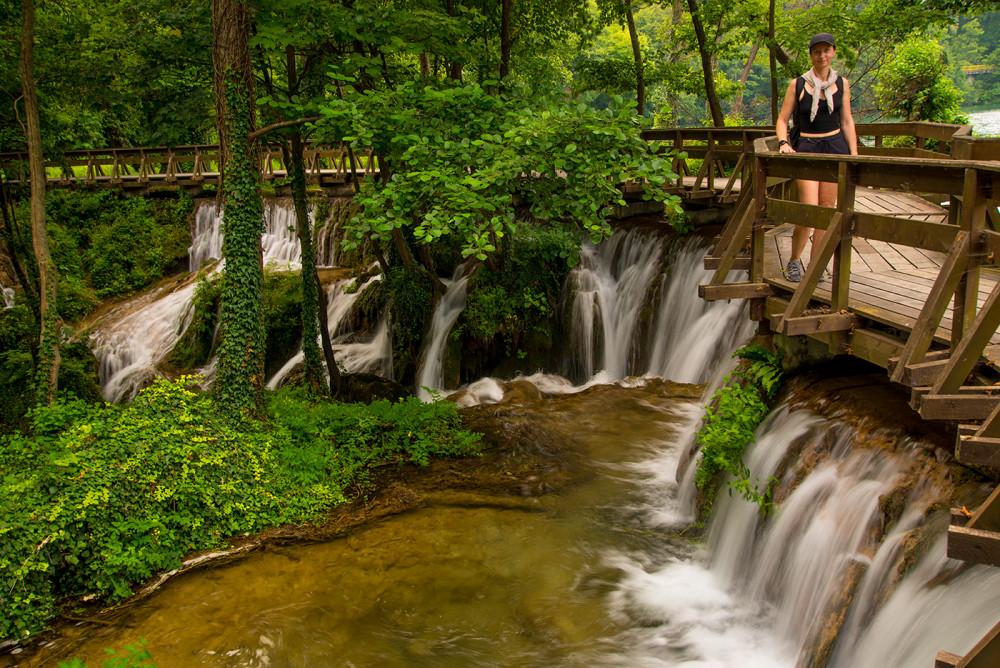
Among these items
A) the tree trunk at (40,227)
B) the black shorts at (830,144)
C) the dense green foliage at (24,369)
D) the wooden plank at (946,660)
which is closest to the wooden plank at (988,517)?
the wooden plank at (946,660)

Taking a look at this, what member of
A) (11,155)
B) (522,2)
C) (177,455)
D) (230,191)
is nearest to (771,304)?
(177,455)

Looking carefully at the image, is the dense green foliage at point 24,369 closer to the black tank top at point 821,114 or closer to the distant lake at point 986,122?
the black tank top at point 821,114

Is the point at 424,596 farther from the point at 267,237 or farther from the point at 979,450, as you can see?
the point at 267,237

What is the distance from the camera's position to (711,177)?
13.0 meters

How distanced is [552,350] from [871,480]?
903 cm

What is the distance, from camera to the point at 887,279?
21.5 ft

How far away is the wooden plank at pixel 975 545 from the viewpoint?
11.3 feet

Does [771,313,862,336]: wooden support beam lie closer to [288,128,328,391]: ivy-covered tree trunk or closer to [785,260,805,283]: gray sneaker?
[785,260,805,283]: gray sneaker

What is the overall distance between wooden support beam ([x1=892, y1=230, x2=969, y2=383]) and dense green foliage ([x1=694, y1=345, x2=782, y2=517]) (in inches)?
97.7

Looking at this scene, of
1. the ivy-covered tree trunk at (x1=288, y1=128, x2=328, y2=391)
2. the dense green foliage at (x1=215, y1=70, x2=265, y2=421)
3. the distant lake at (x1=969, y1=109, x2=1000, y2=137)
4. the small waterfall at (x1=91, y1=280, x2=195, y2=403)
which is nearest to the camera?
the dense green foliage at (x1=215, y1=70, x2=265, y2=421)

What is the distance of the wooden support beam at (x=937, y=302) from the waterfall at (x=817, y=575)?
1093 millimetres

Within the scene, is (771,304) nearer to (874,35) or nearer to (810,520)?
(810,520)

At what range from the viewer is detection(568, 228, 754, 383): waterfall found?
448 inches

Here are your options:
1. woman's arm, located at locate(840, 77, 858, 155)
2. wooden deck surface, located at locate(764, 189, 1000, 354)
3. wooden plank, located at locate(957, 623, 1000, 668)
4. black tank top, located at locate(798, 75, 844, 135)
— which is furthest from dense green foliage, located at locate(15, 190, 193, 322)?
wooden plank, located at locate(957, 623, 1000, 668)
